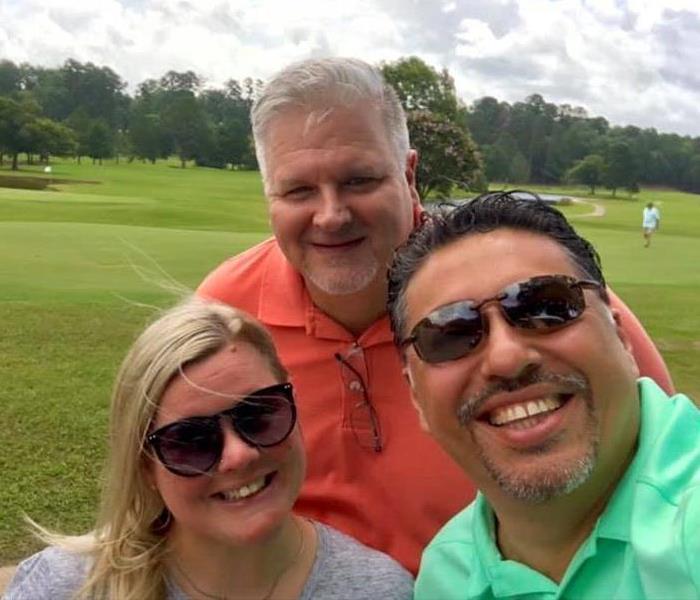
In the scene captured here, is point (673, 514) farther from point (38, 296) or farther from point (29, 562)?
point (38, 296)

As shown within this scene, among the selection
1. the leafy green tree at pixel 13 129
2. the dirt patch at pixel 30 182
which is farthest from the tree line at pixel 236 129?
the dirt patch at pixel 30 182

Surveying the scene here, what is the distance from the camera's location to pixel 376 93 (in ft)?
10.0

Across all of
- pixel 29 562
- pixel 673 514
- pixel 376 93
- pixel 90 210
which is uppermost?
pixel 376 93

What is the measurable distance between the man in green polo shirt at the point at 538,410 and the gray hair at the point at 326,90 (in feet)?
2.88

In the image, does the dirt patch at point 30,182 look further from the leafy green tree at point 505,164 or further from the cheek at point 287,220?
the cheek at point 287,220

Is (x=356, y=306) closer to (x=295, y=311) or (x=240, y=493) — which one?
(x=295, y=311)

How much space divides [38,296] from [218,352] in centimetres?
1051

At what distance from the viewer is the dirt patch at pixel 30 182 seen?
46.4 metres

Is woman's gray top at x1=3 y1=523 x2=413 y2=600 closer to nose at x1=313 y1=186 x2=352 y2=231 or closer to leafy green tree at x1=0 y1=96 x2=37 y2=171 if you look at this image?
nose at x1=313 y1=186 x2=352 y2=231

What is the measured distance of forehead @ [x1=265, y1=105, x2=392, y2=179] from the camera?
2.97 meters

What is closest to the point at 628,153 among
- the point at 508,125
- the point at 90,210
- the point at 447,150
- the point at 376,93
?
the point at 508,125

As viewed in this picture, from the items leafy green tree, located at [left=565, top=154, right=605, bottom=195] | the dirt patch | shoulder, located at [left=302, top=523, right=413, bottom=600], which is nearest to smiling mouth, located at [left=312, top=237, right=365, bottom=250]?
shoulder, located at [left=302, top=523, right=413, bottom=600]

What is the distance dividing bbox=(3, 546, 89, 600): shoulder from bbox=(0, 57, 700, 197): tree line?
56.0 meters

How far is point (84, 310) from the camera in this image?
37.3 ft
